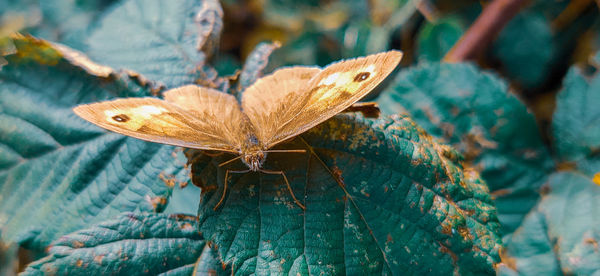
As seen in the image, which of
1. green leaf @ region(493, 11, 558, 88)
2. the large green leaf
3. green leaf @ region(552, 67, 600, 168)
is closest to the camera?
green leaf @ region(552, 67, 600, 168)

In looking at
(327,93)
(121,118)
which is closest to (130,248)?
(121,118)

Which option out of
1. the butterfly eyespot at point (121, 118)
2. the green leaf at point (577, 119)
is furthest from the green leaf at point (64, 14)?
the green leaf at point (577, 119)

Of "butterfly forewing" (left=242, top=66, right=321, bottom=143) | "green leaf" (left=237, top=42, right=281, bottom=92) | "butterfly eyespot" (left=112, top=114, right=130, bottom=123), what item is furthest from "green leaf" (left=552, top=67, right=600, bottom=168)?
"butterfly eyespot" (left=112, top=114, right=130, bottom=123)

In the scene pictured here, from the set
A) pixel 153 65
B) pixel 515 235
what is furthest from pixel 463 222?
pixel 153 65

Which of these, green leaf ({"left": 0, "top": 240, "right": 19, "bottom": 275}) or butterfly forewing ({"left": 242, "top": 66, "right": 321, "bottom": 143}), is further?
green leaf ({"left": 0, "top": 240, "right": 19, "bottom": 275})

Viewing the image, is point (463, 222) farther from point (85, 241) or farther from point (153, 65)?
point (153, 65)

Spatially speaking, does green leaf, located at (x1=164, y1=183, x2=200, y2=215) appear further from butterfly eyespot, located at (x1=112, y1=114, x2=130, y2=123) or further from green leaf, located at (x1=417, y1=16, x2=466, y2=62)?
green leaf, located at (x1=417, y1=16, x2=466, y2=62)

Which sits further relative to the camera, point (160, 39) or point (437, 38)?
point (437, 38)

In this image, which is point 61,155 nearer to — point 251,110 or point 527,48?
point 251,110
